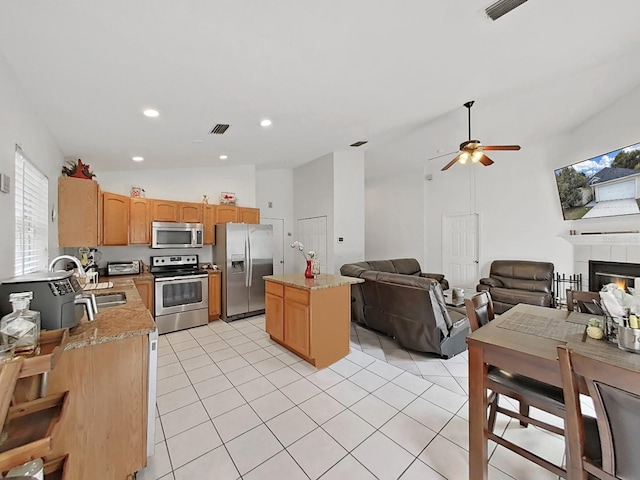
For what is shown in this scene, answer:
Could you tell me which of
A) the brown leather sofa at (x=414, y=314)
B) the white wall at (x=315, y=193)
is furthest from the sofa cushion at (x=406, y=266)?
the brown leather sofa at (x=414, y=314)

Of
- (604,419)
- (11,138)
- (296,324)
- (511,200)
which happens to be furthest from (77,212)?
(511,200)

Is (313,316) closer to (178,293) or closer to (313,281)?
(313,281)

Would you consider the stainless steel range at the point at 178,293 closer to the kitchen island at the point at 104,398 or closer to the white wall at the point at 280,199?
the white wall at the point at 280,199

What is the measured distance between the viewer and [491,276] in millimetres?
5363

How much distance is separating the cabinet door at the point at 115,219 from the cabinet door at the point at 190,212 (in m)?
0.74

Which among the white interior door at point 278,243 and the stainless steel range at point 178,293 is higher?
the white interior door at point 278,243

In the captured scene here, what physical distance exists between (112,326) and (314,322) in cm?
177

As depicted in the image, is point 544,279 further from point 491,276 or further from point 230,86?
point 230,86

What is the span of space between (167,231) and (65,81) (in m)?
2.67

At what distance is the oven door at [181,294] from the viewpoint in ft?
13.0

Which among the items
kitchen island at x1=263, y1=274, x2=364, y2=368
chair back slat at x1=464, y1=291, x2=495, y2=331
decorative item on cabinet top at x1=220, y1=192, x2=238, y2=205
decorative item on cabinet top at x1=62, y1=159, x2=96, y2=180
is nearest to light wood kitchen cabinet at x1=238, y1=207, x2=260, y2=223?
decorative item on cabinet top at x1=220, y1=192, x2=238, y2=205

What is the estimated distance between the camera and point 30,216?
2.18 m

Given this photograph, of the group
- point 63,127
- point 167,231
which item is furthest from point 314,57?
point 167,231

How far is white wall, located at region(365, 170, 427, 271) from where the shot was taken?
674cm
